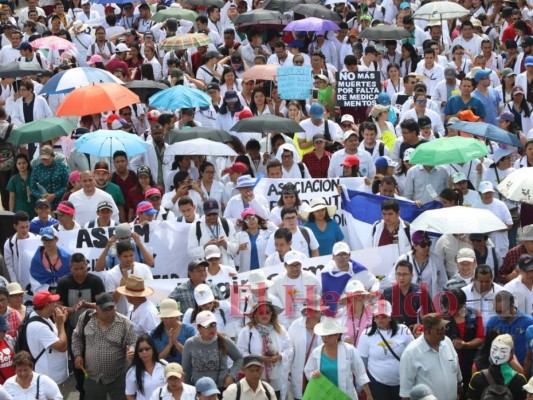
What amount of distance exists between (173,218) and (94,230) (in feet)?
3.00

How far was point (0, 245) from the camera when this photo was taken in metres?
18.7

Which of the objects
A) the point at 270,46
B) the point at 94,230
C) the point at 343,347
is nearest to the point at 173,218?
the point at 94,230

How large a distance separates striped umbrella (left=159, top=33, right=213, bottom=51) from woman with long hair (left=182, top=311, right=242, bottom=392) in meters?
11.2

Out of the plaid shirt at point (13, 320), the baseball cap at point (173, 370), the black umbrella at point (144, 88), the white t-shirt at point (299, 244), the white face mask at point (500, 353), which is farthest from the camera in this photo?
the black umbrella at point (144, 88)

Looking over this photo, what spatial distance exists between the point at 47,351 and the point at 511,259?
16.2ft

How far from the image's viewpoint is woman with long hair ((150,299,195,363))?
1560 cm

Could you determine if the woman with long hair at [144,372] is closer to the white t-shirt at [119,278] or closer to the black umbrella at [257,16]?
the white t-shirt at [119,278]

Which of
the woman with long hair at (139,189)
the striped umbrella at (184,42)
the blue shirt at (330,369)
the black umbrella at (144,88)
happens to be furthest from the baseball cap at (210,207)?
the striped umbrella at (184,42)

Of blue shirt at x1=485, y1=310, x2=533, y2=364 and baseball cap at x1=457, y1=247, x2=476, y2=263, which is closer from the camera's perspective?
blue shirt at x1=485, y1=310, x2=533, y2=364

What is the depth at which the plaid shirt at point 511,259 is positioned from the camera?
17.5 meters

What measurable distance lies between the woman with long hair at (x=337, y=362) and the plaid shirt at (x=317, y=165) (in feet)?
19.2

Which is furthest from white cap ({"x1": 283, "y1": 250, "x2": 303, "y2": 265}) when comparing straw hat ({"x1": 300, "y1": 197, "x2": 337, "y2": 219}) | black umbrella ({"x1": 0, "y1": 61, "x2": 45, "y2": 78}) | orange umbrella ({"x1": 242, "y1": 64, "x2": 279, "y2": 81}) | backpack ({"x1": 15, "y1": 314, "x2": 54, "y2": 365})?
black umbrella ({"x1": 0, "y1": 61, "x2": 45, "y2": 78})

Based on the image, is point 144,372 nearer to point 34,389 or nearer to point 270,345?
point 34,389

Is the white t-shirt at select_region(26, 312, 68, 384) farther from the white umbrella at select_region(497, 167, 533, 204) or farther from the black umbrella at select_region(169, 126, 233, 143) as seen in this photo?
the white umbrella at select_region(497, 167, 533, 204)
